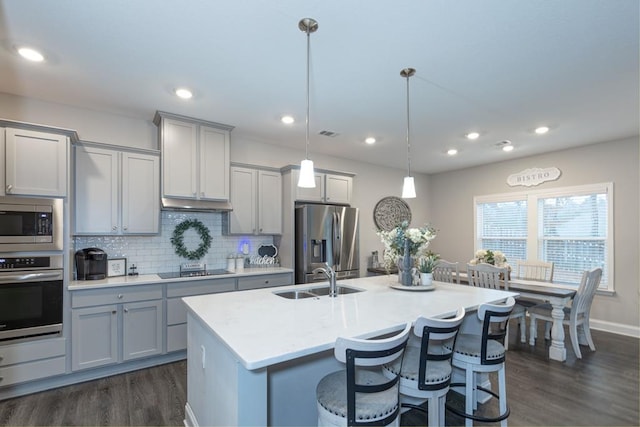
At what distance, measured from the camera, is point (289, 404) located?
191 centimetres

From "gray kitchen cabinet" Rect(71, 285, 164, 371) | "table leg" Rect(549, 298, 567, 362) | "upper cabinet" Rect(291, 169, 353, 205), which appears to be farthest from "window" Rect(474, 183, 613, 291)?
"gray kitchen cabinet" Rect(71, 285, 164, 371)

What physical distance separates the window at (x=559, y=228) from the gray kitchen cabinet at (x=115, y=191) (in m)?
5.51

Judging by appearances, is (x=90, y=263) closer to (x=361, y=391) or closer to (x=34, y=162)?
(x=34, y=162)

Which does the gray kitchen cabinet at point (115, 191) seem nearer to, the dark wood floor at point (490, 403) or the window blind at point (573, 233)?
the dark wood floor at point (490, 403)

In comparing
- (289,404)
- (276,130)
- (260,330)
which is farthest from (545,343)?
(276,130)

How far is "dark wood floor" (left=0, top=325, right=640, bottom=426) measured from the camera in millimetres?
2377

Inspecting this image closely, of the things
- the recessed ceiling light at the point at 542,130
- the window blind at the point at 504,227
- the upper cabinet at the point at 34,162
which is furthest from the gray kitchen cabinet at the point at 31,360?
the window blind at the point at 504,227

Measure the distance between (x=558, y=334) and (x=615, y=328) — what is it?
1.70 metres

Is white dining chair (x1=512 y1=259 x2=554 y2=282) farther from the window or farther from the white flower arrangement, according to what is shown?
the white flower arrangement

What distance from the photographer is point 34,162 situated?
2.76m

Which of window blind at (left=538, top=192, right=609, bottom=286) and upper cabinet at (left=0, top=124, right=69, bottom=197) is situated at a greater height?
upper cabinet at (left=0, top=124, right=69, bottom=197)

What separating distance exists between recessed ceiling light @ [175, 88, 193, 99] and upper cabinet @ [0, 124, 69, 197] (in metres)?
1.07

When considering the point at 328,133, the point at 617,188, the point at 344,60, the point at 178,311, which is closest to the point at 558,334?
the point at 617,188

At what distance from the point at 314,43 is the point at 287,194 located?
2.39 m
